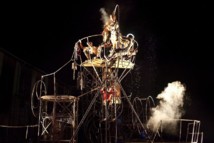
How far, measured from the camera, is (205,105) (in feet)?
41.9

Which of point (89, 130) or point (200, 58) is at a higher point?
point (200, 58)

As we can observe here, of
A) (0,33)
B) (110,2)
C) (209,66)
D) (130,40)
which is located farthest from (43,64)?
(130,40)

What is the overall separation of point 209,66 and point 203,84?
930 millimetres

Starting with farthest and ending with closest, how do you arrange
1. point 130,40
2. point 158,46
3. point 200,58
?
point 158,46 < point 200,58 < point 130,40

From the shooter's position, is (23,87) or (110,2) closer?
(110,2)

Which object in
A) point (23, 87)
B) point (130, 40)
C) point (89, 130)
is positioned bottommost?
point (89, 130)

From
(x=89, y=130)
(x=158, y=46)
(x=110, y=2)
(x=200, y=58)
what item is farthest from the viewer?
(x=158, y=46)

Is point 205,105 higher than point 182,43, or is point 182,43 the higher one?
point 182,43

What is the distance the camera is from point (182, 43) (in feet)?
46.9

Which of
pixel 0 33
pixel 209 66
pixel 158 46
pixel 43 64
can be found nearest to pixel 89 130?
pixel 0 33

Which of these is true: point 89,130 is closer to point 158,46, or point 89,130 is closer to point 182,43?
point 182,43

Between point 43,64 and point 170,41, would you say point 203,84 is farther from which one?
point 43,64

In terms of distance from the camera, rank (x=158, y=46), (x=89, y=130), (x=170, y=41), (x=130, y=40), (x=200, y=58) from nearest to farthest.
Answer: (x=130, y=40), (x=89, y=130), (x=200, y=58), (x=170, y=41), (x=158, y=46)

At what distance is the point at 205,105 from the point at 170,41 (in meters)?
3.78
